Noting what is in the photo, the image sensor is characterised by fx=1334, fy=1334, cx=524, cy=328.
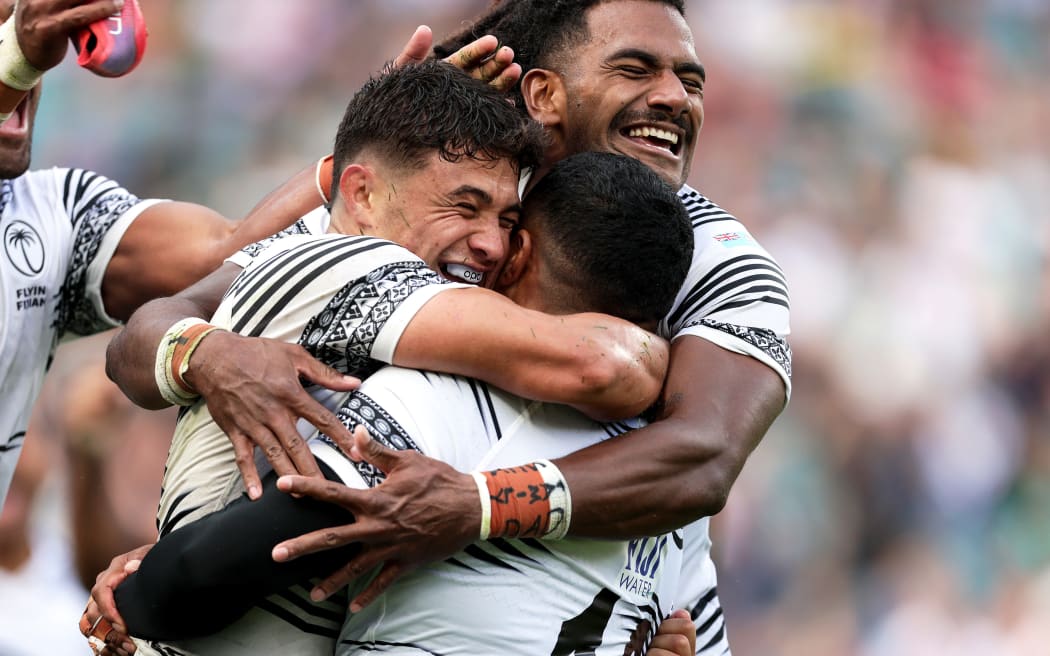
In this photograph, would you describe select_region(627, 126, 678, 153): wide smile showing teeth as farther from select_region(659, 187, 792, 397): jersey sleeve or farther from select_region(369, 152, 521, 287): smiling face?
select_region(369, 152, 521, 287): smiling face

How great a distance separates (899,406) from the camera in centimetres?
665

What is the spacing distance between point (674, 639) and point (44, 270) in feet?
7.34


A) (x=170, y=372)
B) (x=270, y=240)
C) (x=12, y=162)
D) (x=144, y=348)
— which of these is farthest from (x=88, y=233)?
(x=170, y=372)

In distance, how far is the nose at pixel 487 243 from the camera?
9.04ft

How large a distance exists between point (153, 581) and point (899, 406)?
16.2ft

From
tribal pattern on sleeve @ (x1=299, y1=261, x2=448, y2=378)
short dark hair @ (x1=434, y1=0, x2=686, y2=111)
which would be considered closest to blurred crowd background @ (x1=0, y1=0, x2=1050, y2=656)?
short dark hair @ (x1=434, y1=0, x2=686, y2=111)

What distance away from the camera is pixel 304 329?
8.35 feet

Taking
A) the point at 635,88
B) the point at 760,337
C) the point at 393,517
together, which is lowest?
the point at 393,517

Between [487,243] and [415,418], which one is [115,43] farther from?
[415,418]

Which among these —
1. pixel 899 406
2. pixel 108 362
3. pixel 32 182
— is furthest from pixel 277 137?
pixel 108 362

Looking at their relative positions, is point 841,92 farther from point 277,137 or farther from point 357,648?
point 357,648

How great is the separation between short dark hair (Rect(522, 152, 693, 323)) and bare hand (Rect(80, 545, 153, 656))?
981mm

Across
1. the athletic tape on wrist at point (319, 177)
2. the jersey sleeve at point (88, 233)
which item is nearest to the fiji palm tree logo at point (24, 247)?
the jersey sleeve at point (88, 233)

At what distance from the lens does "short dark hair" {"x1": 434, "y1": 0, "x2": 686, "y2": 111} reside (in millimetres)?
3588
